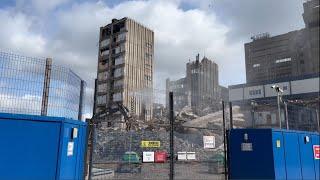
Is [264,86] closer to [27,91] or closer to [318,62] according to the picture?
[318,62]

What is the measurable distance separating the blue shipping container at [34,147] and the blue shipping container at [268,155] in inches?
197

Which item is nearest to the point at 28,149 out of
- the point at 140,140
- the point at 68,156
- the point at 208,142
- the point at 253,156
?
the point at 68,156

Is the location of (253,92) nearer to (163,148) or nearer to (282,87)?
(282,87)

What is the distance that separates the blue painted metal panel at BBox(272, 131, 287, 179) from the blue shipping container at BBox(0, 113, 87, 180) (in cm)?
540

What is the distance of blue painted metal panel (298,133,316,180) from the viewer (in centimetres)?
968

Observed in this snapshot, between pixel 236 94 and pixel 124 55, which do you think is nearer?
pixel 236 94

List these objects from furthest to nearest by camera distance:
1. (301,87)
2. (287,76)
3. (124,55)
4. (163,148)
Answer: (124,55)
(301,87)
(287,76)
(163,148)

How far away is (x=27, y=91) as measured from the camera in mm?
6660

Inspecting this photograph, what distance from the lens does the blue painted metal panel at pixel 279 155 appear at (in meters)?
8.66

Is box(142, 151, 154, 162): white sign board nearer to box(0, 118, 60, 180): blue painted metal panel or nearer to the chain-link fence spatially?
the chain-link fence

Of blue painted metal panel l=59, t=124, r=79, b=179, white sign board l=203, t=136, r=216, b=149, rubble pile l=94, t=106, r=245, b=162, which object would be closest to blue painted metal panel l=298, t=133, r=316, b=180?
rubble pile l=94, t=106, r=245, b=162

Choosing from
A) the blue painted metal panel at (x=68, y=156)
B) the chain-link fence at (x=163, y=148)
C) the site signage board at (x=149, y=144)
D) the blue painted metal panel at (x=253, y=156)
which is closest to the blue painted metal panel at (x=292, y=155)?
the blue painted metal panel at (x=253, y=156)

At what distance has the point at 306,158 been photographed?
9867 mm

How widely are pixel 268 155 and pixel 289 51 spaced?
18.7 m
